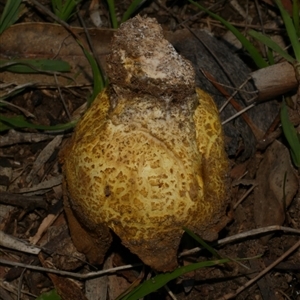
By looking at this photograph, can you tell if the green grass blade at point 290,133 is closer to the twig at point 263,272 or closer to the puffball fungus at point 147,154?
the twig at point 263,272

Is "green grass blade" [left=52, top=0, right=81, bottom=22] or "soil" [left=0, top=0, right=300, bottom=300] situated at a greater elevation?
"green grass blade" [left=52, top=0, right=81, bottom=22]

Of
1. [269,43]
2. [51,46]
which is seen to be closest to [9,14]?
[51,46]

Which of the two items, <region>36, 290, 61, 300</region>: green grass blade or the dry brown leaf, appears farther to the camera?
the dry brown leaf

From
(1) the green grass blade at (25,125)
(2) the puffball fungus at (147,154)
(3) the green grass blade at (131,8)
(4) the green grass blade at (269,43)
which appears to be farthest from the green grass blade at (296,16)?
(1) the green grass blade at (25,125)

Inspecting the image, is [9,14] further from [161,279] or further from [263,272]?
[263,272]

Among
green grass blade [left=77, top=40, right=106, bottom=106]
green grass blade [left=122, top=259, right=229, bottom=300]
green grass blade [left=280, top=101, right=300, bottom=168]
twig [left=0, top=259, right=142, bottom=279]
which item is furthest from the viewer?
green grass blade [left=77, top=40, right=106, bottom=106]

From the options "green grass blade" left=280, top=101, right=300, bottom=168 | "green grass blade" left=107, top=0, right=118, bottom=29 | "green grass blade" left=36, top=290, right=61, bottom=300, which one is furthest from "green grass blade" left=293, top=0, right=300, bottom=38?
"green grass blade" left=36, top=290, right=61, bottom=300

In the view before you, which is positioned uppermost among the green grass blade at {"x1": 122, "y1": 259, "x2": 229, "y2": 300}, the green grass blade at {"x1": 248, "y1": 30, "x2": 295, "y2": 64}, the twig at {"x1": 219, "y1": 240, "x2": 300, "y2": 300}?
the green grass blade at {"x1": 248, "y1": 30, "x2": 295, "y2": 64}

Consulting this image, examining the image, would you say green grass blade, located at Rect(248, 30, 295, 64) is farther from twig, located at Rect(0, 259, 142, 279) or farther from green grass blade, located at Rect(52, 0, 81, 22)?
twig, located at Rect(0, 259, 142, 279)
